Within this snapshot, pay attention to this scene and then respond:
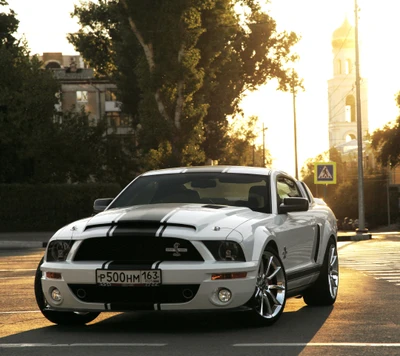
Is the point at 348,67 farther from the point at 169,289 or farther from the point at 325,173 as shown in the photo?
the point at 169,289

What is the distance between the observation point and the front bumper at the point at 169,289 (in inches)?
368

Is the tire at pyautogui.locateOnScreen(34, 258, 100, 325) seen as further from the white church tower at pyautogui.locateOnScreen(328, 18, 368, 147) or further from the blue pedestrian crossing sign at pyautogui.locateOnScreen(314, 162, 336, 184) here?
the white church tower at pyautogui.locateOnScreen(328, 18, 368, 147)

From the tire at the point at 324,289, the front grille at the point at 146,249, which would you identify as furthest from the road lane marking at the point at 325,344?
the tire at the point at 324,289

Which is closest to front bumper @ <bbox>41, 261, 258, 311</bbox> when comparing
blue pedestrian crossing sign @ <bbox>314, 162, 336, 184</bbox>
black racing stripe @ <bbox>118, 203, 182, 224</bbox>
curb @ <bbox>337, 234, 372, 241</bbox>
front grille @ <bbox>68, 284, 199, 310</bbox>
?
front grille @ <bbox>68, 284, 199, 310</bbox>

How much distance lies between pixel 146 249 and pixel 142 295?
0.39 meters

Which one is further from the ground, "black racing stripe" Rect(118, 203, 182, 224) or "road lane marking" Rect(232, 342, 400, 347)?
"black racing stripe" Rect(118, 203, 182, 224)

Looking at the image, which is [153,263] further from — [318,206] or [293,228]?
[318,206]

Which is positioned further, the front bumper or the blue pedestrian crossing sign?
the blue pedestrian crossing sign

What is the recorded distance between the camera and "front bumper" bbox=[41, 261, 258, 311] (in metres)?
9.35

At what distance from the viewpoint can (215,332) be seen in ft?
31.6

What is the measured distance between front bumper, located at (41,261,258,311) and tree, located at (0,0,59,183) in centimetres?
4103

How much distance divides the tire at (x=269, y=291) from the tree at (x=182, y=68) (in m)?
36.2

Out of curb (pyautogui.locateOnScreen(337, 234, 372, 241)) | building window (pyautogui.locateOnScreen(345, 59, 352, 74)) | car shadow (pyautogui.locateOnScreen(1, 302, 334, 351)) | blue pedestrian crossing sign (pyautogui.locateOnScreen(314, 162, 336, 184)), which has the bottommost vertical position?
curb (pyautogui.locateOnScreen(337, 234, 372, 241))

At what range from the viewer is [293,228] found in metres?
11.3
